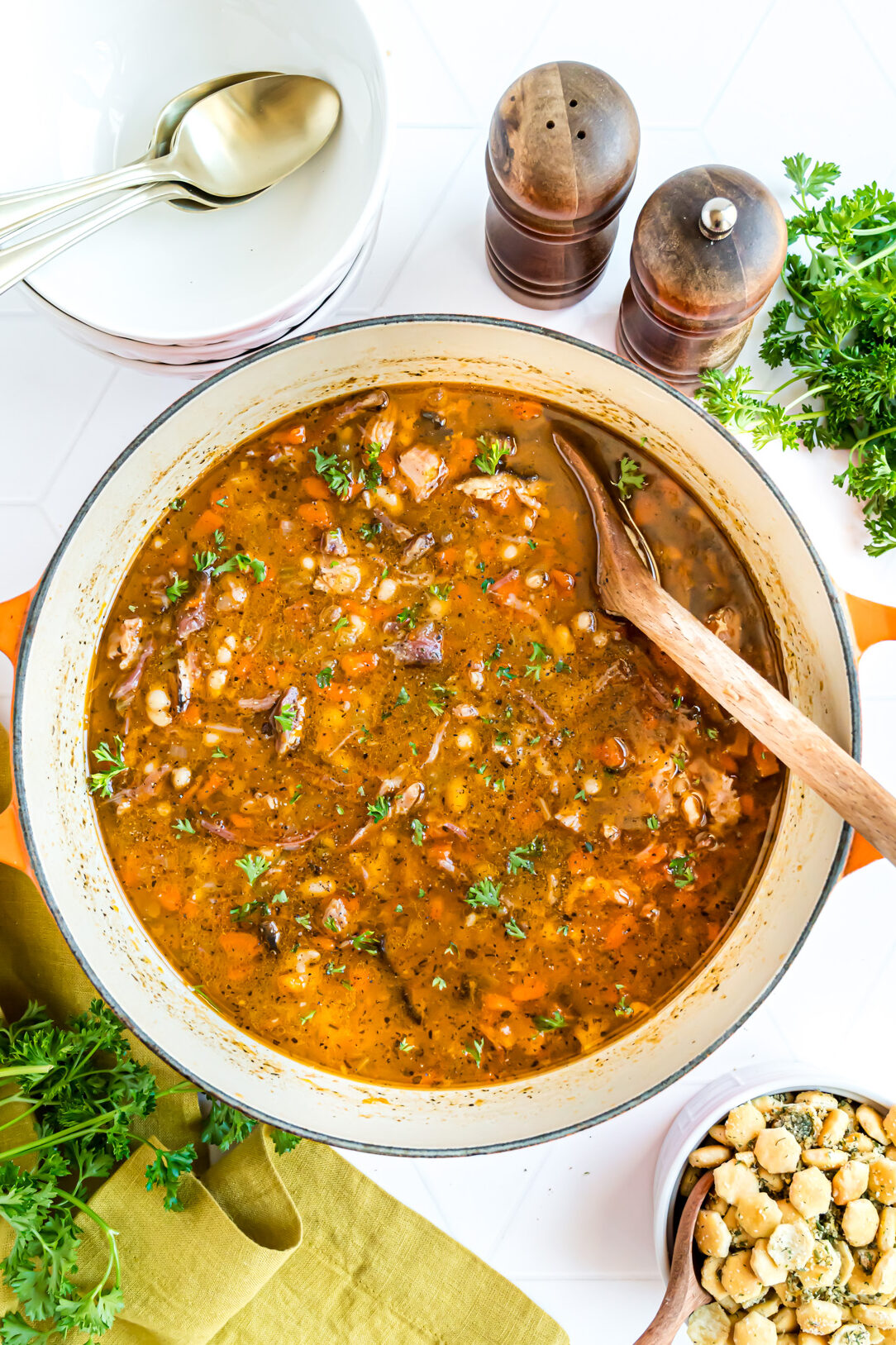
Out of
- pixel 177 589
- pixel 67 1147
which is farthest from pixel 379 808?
pixel 67 1147

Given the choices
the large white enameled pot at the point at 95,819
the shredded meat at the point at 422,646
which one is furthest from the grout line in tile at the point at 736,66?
the shredded meat at the point at 422,646

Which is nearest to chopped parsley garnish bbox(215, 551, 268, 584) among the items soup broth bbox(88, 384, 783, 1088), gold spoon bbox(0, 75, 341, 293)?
soup broth bbox(88, 384, 783, 1088)

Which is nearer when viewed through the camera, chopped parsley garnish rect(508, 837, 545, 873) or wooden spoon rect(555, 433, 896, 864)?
wooden spoon rect(555, 433, 896, 864)

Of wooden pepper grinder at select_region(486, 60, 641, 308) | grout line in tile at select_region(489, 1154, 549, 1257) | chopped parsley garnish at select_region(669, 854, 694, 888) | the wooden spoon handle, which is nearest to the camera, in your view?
wooden pepper grinder at select_region(486, 60, 641, 308)

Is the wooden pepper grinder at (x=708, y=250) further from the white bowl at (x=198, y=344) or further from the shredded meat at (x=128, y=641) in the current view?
the shredded meat at (x=128, y=641)

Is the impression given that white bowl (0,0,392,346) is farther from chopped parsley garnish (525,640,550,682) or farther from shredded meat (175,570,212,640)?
chopped parsley garnish (525,640,550,682)

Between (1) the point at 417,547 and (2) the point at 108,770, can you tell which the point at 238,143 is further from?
(2) the point at 108,770

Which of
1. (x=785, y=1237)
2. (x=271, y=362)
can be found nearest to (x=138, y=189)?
(x=271, y=362)
